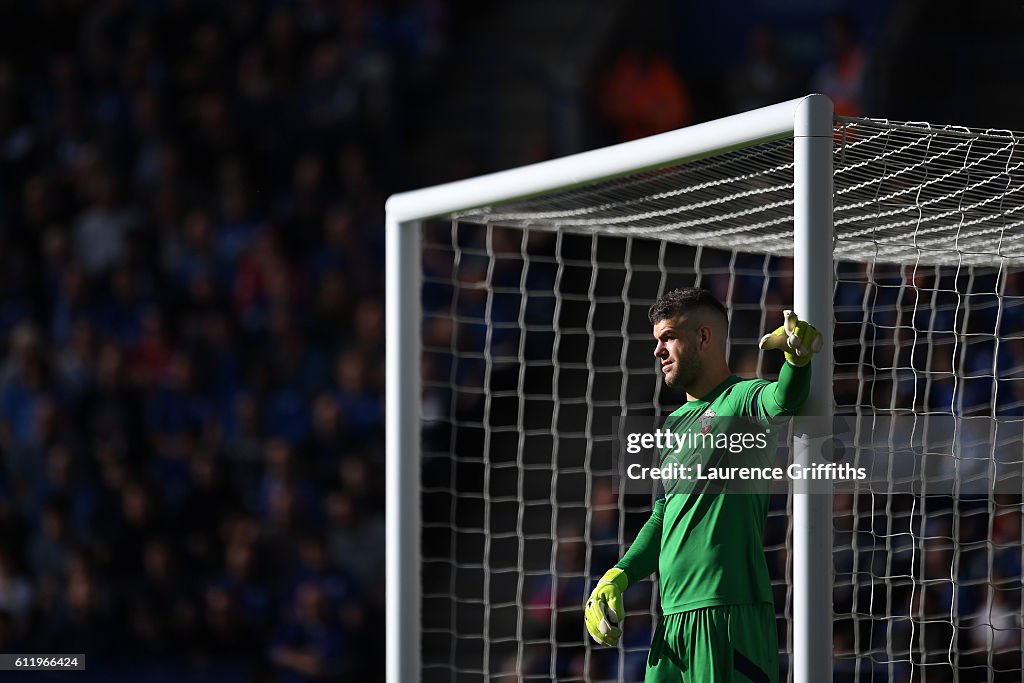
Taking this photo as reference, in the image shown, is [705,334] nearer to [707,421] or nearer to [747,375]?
[707,421]

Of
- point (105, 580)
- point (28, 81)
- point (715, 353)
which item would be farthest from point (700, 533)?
point (28, 81)

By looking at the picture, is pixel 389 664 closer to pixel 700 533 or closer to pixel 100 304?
pixel 700 533

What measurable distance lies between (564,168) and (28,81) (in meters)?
5.24

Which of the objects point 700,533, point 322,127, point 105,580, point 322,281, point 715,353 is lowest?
point 105,580

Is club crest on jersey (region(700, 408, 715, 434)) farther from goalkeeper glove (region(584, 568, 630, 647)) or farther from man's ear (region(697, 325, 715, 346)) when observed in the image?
goalkeeper glove (region(584, 568, 630, 647))

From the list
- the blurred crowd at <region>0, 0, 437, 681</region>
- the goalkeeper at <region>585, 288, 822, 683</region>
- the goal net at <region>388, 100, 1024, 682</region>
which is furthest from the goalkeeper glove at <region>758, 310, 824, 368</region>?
the blurred crowd at <region>0, 0, 437, 681</region>

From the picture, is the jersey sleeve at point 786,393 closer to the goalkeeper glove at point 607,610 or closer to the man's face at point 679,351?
the man's face at point 679,351

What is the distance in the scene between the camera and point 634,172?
2961mm

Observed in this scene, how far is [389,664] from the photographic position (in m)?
3.63

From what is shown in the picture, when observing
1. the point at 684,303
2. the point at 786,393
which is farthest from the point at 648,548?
the point at 786,393

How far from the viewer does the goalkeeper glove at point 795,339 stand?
7.83 feet

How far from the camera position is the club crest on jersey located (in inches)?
111

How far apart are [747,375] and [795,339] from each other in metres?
3.10

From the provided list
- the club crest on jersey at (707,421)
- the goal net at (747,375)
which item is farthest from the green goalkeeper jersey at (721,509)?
the goal net at (747,375)
